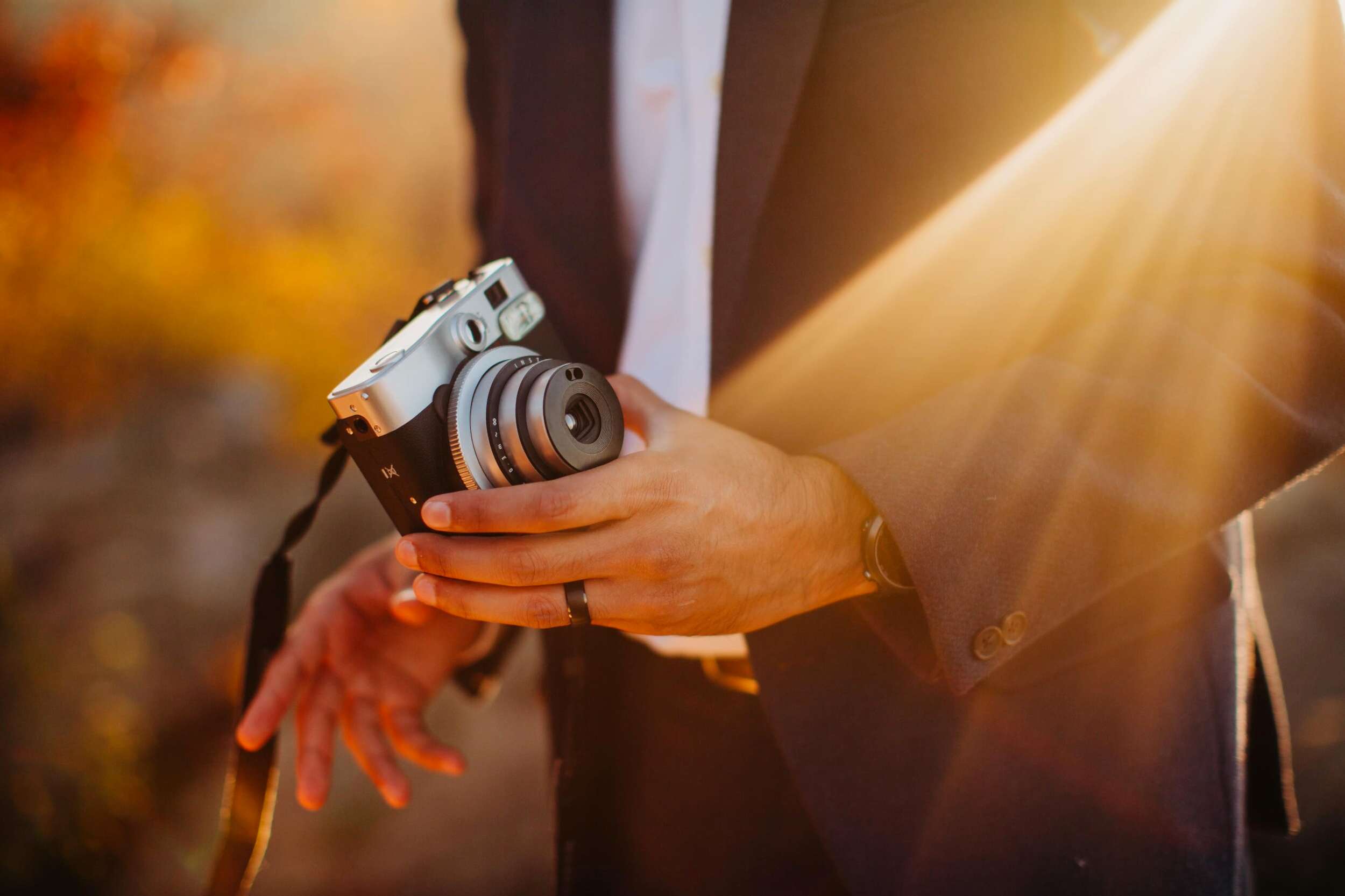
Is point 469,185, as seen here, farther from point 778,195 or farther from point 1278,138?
point 1278,138

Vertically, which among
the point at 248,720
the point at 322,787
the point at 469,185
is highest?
the point at 469,185

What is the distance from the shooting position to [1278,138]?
84 cm

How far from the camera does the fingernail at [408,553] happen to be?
0.81m

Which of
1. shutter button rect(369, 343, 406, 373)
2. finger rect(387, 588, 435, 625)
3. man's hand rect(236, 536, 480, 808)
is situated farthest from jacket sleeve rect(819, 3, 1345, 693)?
man's hand rect(236, 536, 480, 808)

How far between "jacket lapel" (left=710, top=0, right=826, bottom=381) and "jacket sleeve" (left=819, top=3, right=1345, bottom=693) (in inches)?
12.6

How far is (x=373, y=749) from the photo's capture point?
1.33m

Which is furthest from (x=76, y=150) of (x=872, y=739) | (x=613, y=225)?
(x=872, y=739)

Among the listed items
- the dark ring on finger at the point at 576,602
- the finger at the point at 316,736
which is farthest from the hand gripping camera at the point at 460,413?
the finger at the point at 316,736

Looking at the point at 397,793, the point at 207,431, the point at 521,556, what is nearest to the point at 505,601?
the point at 521,556

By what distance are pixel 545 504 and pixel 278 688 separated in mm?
827

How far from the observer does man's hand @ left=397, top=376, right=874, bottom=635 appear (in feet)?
2.56

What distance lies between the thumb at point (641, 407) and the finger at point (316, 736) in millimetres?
817

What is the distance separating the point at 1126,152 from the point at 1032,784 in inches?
32.7

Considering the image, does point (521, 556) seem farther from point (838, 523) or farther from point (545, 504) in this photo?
point (838, 523)
